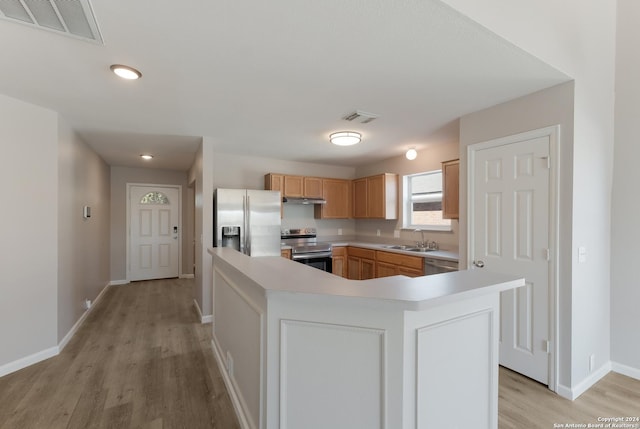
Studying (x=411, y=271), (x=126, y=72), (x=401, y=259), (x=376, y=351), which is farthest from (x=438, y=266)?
(x=126, y=72)

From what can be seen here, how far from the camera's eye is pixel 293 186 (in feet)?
16.6

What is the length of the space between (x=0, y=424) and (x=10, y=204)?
68.1 inches

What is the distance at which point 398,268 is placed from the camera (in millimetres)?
4117

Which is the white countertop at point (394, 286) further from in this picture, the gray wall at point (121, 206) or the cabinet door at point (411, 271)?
the gray wall at point (121, 206)

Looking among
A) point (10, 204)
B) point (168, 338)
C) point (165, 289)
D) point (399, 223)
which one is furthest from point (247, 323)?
point (165, 289)

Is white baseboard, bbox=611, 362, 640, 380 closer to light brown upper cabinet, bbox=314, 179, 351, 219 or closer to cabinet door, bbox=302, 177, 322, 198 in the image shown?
light brown upper cabinet, bbox=314, 179, 351, 219

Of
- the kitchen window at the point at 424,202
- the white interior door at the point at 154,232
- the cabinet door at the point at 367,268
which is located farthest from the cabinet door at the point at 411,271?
the white interior door at the point at 154,232

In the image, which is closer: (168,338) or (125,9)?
(125,9)

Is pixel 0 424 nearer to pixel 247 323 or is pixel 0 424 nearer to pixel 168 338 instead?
pixel 168 338

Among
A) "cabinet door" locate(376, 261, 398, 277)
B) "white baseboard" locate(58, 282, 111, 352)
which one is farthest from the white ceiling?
"white baseboard" locate(58, 282, 111, 352)

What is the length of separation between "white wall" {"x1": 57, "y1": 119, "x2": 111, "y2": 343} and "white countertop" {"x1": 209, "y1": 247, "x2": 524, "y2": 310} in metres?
2.63

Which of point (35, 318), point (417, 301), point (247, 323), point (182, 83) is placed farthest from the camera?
point (35, 318)

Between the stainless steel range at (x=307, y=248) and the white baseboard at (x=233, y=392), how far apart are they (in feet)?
6.86

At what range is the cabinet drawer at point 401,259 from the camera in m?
3.79
